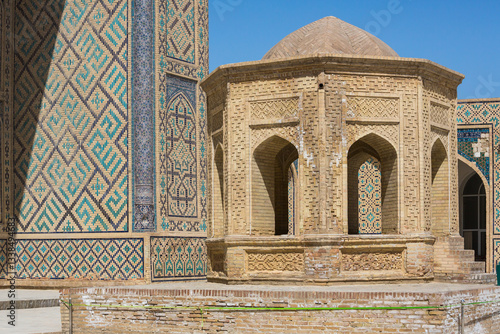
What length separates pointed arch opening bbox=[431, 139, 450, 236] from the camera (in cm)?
912

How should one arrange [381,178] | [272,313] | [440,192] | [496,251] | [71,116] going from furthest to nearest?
[496,251]
[71,116]
[440,192]
[381,178]
[272,313]

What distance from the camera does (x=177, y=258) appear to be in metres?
11.0

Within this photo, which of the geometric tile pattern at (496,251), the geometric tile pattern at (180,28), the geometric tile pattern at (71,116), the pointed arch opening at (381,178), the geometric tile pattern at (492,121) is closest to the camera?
the pointed arch opening at (381,178)

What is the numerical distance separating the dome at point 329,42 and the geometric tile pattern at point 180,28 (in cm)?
249

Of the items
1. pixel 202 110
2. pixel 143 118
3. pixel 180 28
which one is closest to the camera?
pixel 143 118

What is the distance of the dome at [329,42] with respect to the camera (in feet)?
28.4

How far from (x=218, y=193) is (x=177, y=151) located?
2060 mm

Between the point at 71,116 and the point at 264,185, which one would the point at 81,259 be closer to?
the point at 71,116

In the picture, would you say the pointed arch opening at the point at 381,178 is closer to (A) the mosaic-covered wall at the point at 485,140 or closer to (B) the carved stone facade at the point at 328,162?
(B) the carved stone facade at the point at 328,162

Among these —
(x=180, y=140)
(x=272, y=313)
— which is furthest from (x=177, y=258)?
(x=272, y=313)

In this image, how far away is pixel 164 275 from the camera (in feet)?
35.2

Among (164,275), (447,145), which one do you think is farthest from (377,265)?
(164,275)

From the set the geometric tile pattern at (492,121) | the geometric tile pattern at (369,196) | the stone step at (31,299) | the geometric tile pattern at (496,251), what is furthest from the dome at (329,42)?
the geometric tile pattern at (496,251)

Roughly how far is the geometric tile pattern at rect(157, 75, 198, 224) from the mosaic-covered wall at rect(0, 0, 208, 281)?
17 mm
